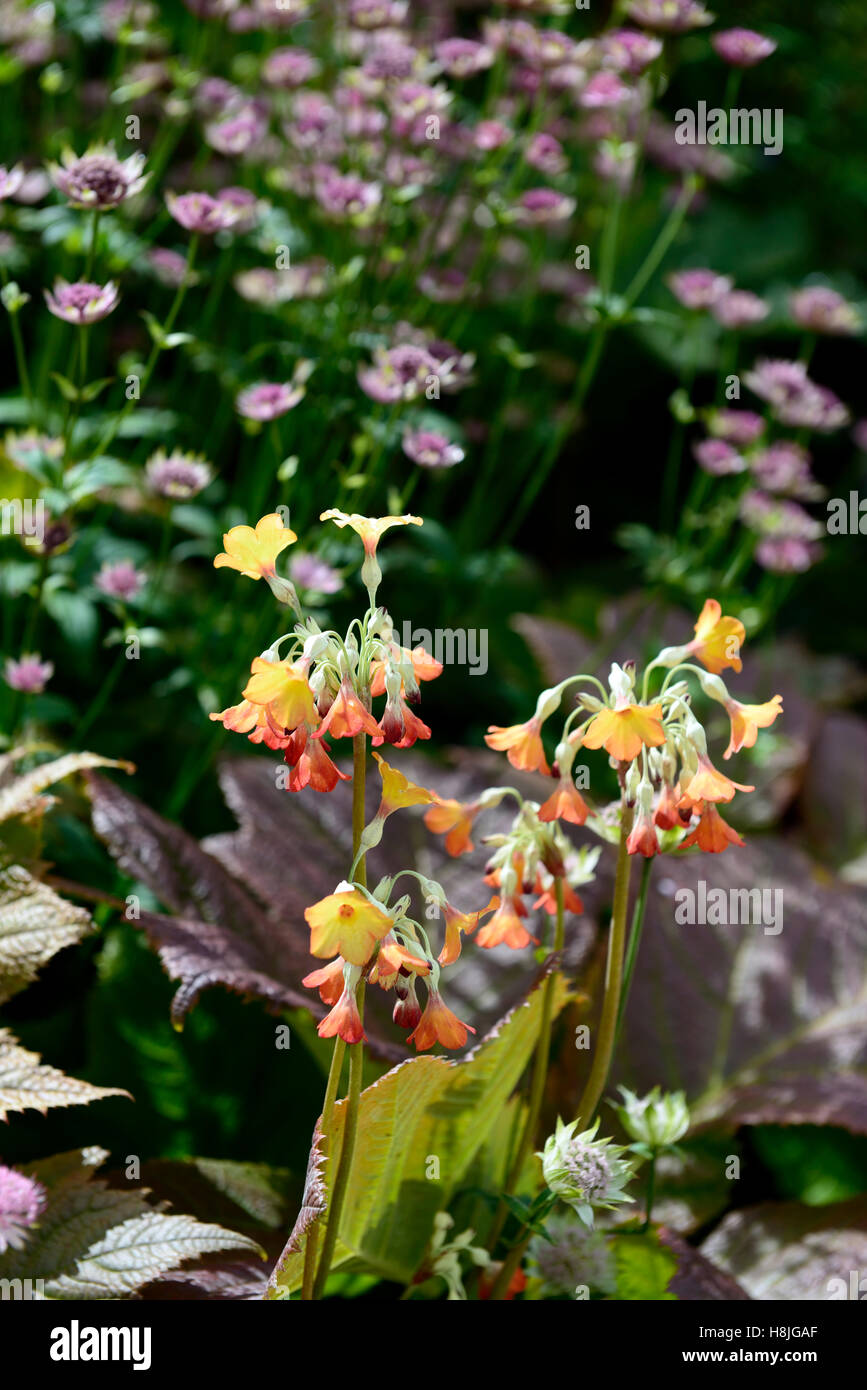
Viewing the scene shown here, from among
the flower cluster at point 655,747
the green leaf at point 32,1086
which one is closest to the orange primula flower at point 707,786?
the flower cluster at point 655,747

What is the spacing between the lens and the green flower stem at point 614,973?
0.80 meters

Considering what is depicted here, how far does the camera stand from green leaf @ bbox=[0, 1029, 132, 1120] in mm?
843

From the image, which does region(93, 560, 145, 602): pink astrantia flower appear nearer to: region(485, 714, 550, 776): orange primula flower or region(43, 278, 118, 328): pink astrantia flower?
region(43, 278, 118, 328): pink astrantia flower

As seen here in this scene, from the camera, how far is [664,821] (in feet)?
2.39

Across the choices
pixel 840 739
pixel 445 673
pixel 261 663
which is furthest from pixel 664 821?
pixel 840 739

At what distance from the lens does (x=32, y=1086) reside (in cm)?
87

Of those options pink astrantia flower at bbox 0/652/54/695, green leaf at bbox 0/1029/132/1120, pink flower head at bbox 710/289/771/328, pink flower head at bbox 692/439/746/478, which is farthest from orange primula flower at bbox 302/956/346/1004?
pink flower head at bbox 710/289/771/328

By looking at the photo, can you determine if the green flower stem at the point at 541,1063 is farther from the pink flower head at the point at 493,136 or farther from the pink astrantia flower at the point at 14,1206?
the pink flower head at the point at 493,136

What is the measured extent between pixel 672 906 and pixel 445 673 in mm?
523

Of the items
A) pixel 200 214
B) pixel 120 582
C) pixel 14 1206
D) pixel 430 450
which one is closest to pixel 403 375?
pixel 430 450

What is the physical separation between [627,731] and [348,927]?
192mm

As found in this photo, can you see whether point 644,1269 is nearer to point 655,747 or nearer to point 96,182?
point 655,747

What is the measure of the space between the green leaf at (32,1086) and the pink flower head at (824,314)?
1308mm
